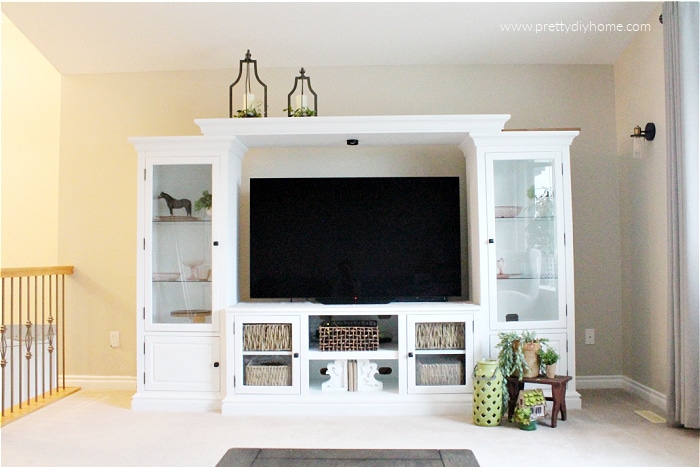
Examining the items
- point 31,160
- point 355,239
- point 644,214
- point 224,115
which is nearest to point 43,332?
point 31,160

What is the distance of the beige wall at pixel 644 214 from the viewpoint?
3.61 meters

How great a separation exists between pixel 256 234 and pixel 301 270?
398mm

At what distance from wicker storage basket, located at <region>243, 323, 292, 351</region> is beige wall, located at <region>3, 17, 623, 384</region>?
1165 mm

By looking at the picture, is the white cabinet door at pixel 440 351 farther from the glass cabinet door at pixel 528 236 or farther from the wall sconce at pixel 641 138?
the wall sconce at pixel 641 138

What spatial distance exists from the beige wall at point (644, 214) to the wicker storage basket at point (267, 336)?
7.70 feet

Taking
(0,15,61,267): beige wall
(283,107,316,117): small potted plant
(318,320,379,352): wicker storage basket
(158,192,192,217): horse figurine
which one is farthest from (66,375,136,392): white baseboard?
(283,107,316,117): small potted plant

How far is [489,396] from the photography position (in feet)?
10.8

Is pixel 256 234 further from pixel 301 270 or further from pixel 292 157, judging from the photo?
pixel 292 157

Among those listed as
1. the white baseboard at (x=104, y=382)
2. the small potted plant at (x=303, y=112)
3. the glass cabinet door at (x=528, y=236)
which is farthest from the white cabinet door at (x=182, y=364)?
the glass cabinet door at (x=528, y=236)

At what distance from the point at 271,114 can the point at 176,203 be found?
1.01 m

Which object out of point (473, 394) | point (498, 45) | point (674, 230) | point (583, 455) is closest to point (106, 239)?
point (473, 394)

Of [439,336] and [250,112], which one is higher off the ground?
[250,112]

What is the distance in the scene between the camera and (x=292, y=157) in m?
4.29

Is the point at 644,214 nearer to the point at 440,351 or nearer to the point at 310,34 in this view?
the point at 440,351
